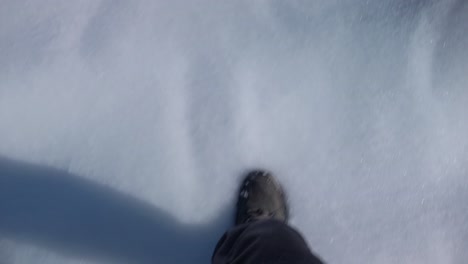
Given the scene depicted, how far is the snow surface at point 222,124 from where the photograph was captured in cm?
110

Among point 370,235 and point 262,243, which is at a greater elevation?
point 370,235

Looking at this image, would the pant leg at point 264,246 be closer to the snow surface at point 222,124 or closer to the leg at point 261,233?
the leg at point 261,233

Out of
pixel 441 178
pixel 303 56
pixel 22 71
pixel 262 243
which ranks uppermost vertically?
pixel 303 56

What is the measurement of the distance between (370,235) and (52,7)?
94cm

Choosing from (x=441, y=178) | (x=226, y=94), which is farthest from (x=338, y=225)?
(x=226, y=94)

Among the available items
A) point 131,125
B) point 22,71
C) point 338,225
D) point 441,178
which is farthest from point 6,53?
point 441,178

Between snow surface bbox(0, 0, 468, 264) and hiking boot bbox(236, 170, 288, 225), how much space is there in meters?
0.03

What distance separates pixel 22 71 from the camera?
1137 mm

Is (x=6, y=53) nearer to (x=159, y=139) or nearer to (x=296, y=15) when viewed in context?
(x=159, y=139)

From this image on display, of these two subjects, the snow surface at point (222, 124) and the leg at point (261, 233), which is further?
the snow surface at point (222, 124)

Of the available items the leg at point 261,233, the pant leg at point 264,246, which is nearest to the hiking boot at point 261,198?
the leg at point 261,233

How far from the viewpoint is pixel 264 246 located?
2.81ft

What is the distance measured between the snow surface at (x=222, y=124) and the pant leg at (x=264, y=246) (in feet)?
0.50

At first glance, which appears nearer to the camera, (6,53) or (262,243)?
(262,243)
